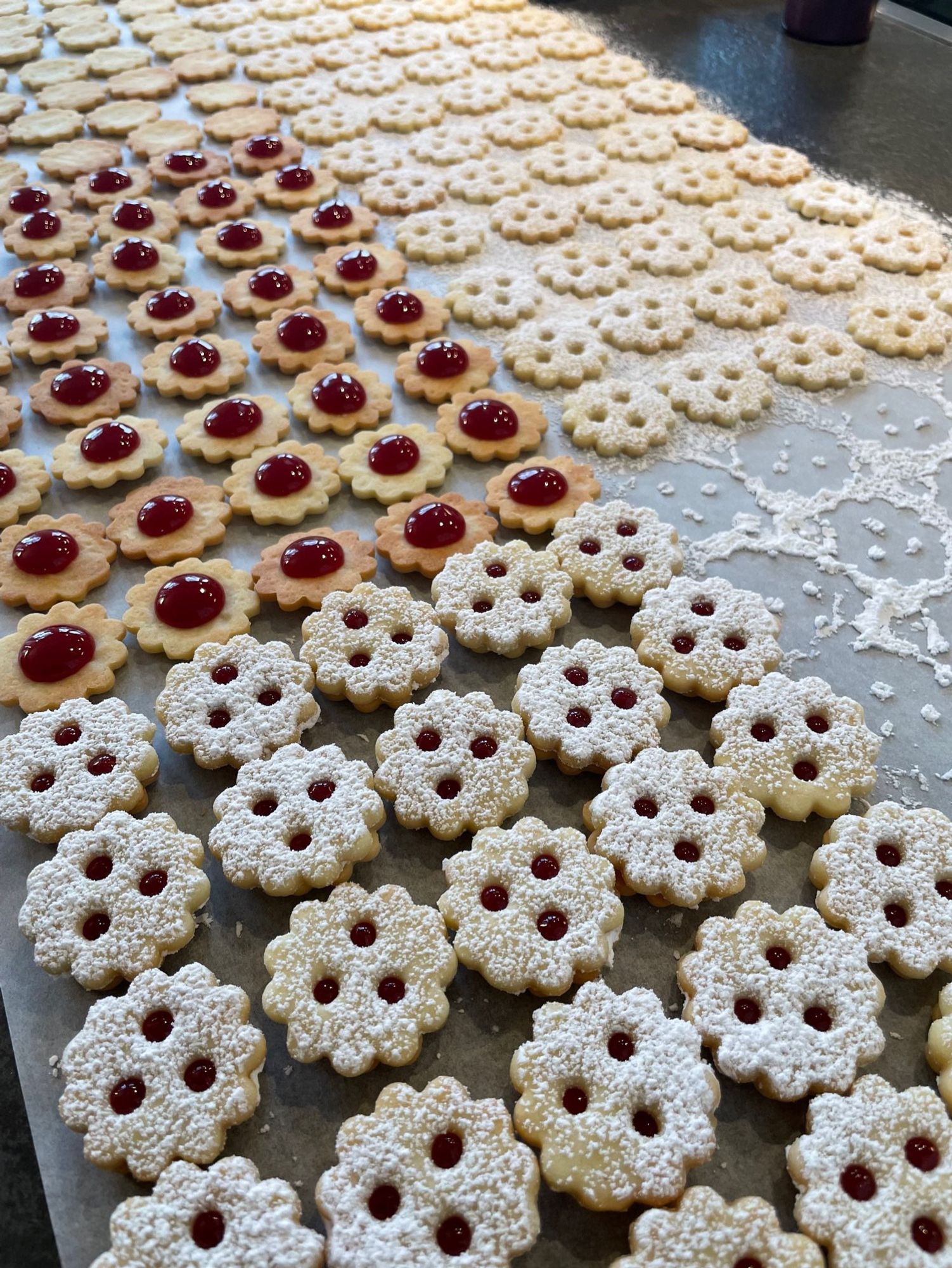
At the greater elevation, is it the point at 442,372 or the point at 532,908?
the point at 442,372

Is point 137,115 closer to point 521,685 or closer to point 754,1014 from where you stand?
point 521,685

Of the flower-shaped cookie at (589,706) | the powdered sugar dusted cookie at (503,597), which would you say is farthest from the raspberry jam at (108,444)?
the flower-shaped cookie at (589,706)

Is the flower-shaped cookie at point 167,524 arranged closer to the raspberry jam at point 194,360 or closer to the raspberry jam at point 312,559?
the raspberry jam at point 312,559

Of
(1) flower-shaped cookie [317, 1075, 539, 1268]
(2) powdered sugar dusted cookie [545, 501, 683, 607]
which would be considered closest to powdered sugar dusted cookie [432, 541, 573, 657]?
(2) powdered sugar dusted cookie [545, 501, 683, 607]

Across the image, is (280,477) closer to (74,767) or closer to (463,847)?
(74,767)

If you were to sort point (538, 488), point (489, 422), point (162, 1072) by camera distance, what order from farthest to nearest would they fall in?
1. point (489, 422)
2. point (538, 488)
3. point (162, 1072)

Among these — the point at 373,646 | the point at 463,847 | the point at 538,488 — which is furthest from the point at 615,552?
the point at 463,847
